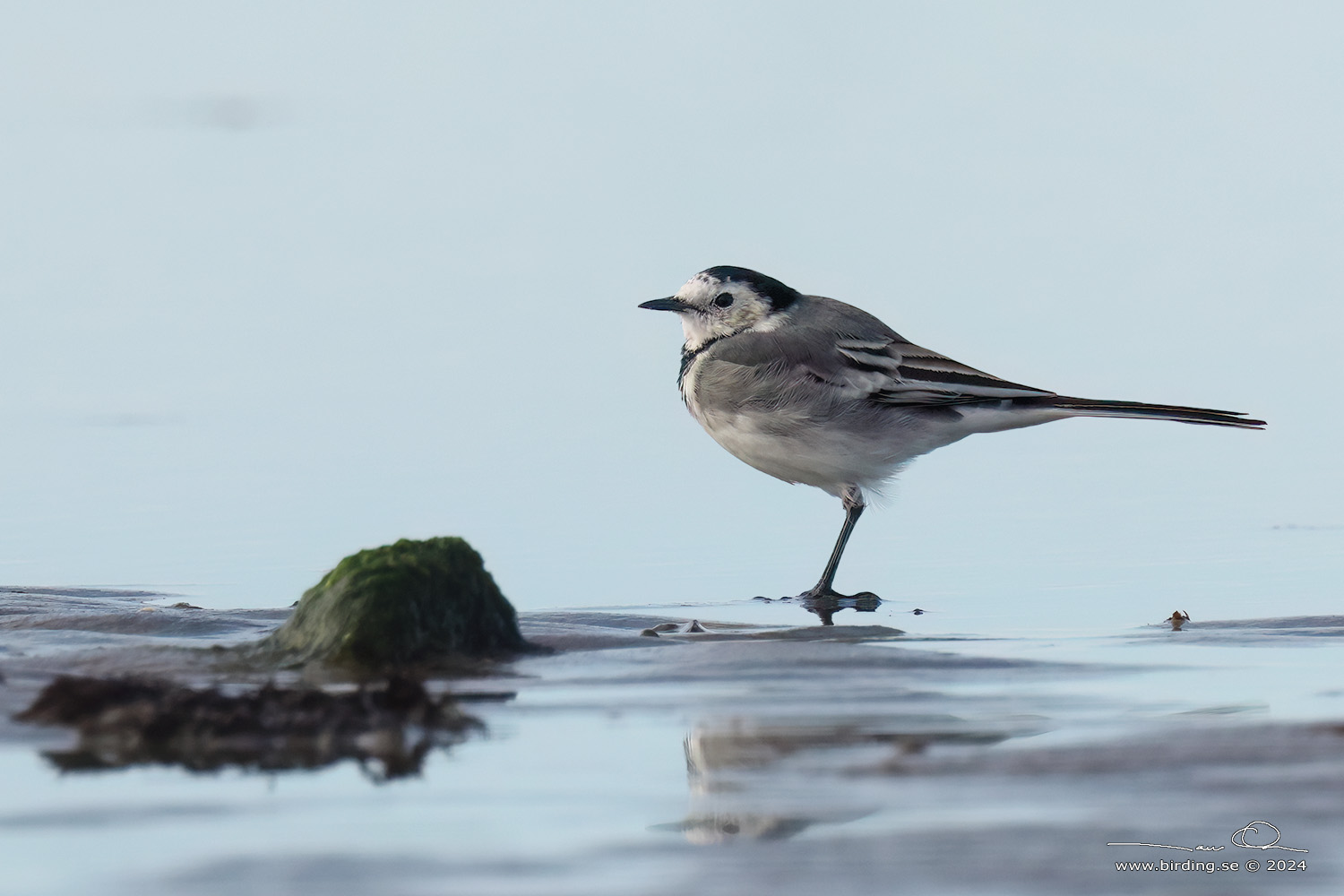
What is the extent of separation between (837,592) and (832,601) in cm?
36

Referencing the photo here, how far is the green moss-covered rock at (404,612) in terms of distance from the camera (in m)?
5.59

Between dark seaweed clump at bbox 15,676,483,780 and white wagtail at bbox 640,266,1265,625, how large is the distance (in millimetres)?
4588

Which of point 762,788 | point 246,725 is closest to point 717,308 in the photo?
point 246,725

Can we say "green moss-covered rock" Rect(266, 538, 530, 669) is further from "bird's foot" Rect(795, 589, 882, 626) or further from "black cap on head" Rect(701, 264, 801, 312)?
"black cap on head" Rect(701, 264, 801, 312)

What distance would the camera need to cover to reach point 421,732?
4.37 metres

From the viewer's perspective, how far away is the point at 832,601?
8.31 meters

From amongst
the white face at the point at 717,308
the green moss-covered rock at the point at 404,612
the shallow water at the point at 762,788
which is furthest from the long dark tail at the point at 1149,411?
the green moss-covered rock at the point at 404,612

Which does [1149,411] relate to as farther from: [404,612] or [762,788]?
[762,788]

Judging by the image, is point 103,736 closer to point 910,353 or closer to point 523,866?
point 523,866

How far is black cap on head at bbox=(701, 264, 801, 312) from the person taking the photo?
1017 cm

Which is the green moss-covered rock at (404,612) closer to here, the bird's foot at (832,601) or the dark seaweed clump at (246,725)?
the dark seaweed clump at (246,725)
